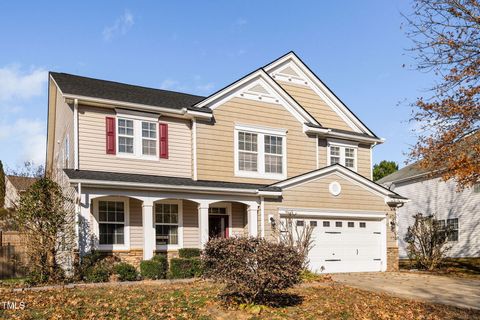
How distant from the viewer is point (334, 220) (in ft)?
67.8

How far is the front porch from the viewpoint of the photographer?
55.3ft

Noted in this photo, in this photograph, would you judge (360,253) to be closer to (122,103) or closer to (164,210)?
(164,210)

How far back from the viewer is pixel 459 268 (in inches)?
955

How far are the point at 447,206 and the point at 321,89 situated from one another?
1198 centimetres

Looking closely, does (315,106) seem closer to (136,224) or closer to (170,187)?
(170,187)

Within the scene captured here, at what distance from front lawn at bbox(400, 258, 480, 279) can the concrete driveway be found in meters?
2.62

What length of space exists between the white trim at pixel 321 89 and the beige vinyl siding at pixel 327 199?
4578 mm

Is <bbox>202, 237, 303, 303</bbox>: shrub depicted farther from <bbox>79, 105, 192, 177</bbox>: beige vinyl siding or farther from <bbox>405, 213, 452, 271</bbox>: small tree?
<bbox>405, 213, 452, 271</bbox>: small tree

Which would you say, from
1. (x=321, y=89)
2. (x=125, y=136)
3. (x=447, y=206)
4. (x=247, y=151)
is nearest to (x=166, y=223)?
(x=125, y=136)

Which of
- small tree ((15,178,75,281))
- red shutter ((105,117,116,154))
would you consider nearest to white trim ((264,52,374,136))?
red shutter ((105,117,116,154))

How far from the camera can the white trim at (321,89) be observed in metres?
23.8

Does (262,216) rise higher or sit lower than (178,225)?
higher

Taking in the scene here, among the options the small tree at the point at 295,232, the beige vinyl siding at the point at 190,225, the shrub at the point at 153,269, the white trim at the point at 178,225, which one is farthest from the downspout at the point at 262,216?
the shrub at the point at 153,269

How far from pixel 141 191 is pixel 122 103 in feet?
11.8
